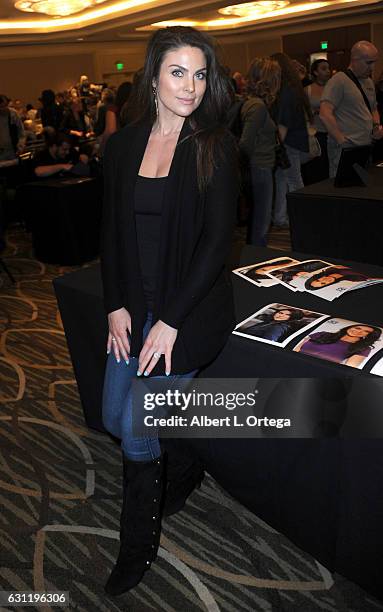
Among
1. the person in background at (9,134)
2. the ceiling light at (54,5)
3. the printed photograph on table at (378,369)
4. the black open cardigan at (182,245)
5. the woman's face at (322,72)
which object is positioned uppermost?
the ceiling light at (54,5)

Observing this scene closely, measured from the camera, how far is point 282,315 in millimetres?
1671

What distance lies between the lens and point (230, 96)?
1.44 meters

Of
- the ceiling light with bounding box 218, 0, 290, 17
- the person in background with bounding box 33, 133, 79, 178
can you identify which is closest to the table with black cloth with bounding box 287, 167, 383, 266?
the person in background with bounding box 33, 133, 79, 178

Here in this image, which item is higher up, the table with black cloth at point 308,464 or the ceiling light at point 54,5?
the ceiling light at point 54,5

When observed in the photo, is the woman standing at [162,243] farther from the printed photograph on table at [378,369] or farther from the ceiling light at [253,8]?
the ceiling light at [253,8]

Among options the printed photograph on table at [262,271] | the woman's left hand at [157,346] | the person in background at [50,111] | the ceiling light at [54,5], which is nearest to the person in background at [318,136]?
→ the printed photograph on table at [262,271]

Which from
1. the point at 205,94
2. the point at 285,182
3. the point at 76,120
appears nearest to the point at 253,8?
the point at 76,120

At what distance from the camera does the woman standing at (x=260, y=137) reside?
372 centimetres

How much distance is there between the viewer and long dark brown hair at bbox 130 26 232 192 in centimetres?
135

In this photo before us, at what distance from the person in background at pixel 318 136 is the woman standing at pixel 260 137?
4.35 ft

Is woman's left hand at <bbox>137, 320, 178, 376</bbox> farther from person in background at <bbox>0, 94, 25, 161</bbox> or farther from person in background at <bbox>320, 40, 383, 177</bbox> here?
person in background at <bbox>0, 94, 25, 161</bbox>

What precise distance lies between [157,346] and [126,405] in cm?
21

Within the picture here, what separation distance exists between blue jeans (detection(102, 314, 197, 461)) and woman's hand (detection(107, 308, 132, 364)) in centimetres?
3

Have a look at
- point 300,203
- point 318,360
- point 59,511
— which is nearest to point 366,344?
point 318,360
